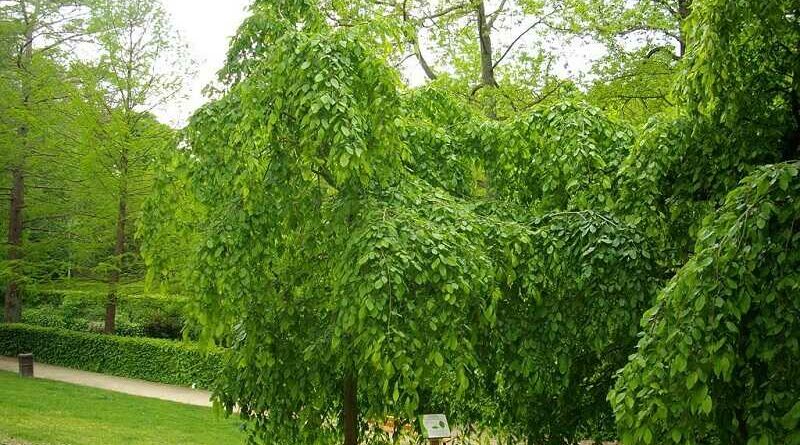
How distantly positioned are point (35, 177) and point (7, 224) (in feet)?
6.19

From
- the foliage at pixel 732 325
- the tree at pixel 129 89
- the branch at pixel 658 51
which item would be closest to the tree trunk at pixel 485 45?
the branch at pixel 658 51

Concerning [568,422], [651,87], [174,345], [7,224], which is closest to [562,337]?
[568,422]

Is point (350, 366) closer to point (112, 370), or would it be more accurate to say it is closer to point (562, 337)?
point (562, 337)

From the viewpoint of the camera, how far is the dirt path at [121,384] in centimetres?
1559

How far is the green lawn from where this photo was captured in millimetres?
9953

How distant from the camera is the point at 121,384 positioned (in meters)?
16.8

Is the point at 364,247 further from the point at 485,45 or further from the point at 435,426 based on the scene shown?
the point at 485,45

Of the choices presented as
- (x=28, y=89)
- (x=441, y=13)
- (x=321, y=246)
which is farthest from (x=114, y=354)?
(x=321, y=246)

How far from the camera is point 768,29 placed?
4805 mm

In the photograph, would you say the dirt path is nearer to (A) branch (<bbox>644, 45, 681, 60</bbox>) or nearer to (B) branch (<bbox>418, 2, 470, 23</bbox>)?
(B) branch (<bbox>418, 2, 470, 23</bbox>)

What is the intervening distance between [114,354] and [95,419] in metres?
6.75

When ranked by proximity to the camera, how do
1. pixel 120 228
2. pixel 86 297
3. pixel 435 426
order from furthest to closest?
pixel 86 297 → pixel 120 228 → pixel 435 426

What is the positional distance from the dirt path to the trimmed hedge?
0.81 ft

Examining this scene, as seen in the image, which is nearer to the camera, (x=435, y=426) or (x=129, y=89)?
(x=435, y=426)
